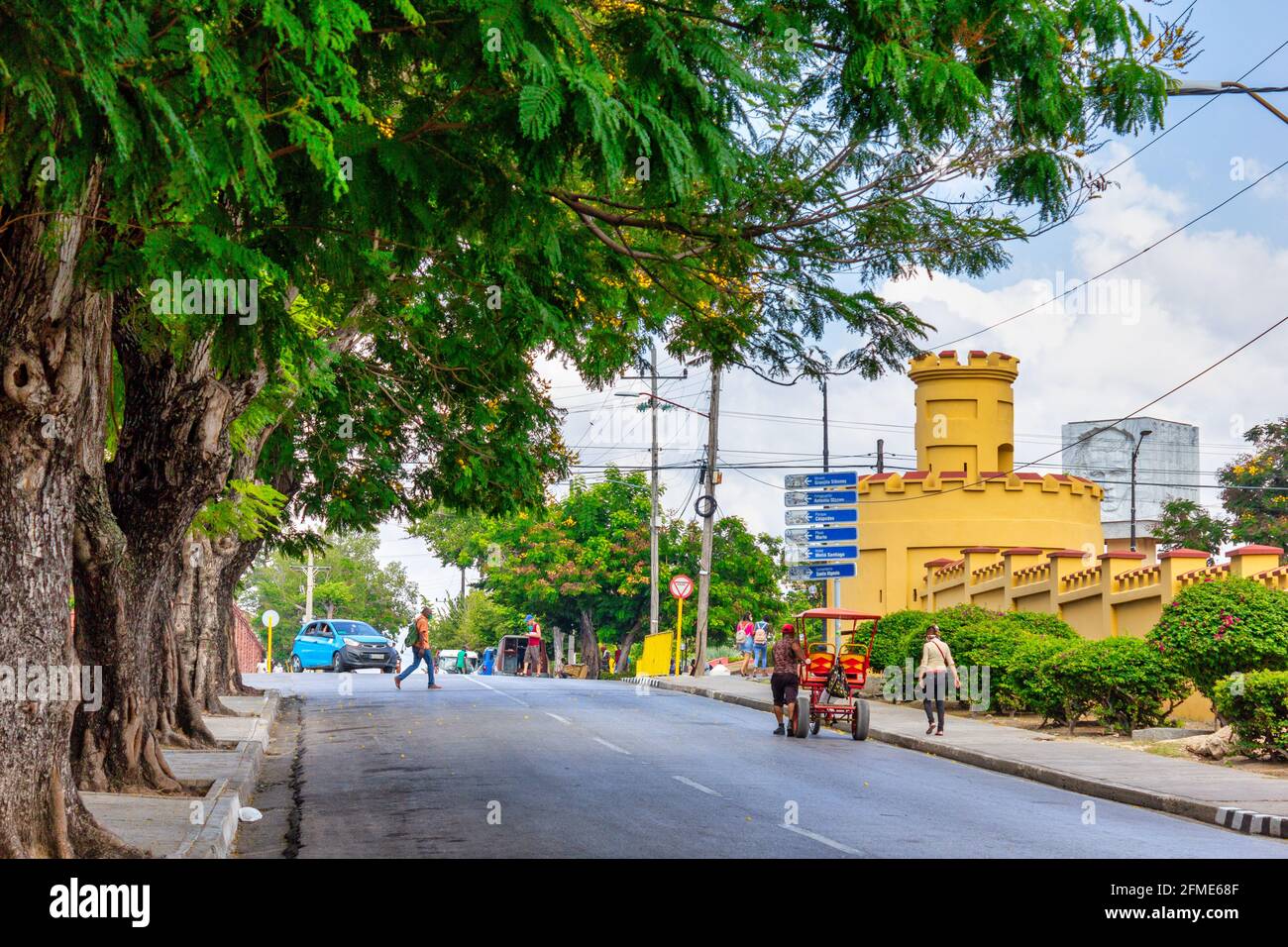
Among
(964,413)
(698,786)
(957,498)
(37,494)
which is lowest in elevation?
(698,786)

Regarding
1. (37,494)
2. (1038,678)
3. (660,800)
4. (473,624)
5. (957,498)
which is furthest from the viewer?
(473,624)

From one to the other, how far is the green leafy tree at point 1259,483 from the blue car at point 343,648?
31.1m

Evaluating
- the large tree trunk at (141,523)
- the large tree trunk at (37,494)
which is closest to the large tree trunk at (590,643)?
the large tree trunk at (141,523)

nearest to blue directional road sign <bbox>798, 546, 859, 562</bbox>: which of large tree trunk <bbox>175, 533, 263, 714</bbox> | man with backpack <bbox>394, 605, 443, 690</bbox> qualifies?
man with backpack <bbox>394, 605, 443, 690</bbox>

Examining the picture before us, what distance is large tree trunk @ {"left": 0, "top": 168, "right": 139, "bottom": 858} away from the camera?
8602 mm

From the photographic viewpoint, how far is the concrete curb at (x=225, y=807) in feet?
33.8

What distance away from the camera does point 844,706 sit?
23375 millimetres

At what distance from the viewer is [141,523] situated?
14328 mm

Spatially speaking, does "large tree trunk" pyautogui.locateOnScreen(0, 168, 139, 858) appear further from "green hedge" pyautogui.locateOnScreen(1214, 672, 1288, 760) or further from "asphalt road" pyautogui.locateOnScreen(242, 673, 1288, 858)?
"green hedge" pyautogui.locateOnScreen(1214, 672, 1288, 760)

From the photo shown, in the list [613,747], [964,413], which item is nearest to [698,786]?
[613,747]

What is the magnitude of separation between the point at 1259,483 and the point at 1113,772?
4100cm

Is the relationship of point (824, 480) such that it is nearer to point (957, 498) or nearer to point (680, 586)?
point (957, 498)

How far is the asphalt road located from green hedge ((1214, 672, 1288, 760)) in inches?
124

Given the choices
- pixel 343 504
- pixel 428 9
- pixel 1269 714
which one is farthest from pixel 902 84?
pixel 343 504
